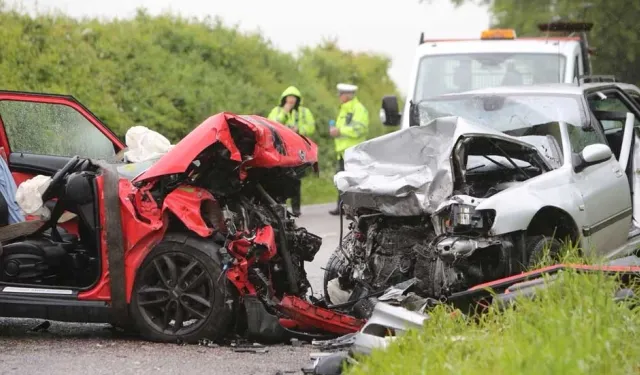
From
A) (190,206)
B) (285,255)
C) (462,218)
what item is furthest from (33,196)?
(462,218)

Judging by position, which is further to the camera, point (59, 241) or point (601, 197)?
point (601, 197)

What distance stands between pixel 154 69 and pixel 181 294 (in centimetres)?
1407

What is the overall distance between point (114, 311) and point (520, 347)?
3182 millimetres

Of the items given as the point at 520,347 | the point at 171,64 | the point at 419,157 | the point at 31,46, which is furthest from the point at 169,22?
the point at 520,347

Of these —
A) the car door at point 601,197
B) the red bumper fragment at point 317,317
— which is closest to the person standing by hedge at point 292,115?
the car door at point 601,197

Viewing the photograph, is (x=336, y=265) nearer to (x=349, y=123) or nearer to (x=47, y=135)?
(x=47, y=135)

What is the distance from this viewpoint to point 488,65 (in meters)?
14.5

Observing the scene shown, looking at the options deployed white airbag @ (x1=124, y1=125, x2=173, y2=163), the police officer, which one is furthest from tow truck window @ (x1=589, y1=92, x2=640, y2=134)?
the police officer

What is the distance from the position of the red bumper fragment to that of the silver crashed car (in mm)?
239

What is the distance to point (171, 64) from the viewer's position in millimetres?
22391

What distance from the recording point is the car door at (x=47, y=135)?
9.29 meters

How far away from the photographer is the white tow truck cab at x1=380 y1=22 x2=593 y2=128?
1422 centimetres

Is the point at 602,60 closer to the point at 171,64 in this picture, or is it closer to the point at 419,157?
the point at 171,64

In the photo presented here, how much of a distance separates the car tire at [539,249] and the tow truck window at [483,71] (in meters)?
5.34
